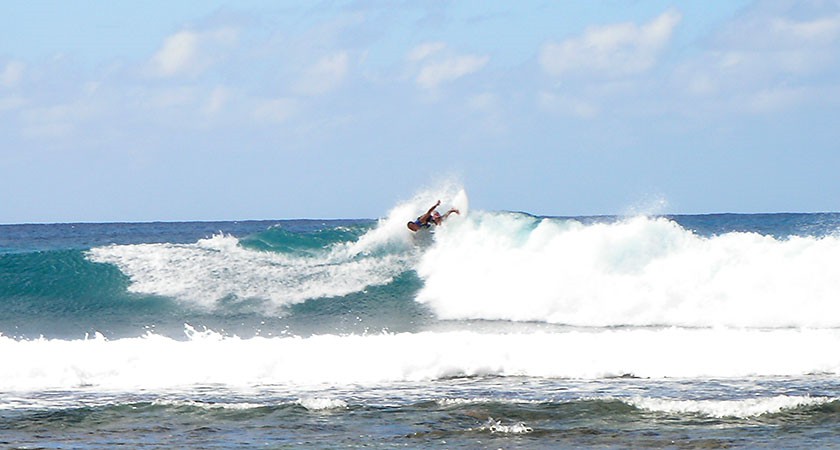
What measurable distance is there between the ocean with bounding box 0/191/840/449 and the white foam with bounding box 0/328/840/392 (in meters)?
0.04

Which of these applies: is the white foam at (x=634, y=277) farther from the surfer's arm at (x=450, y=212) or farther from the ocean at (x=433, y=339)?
the surfer's arm at (x=450, y=212)

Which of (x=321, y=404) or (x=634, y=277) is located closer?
(x=321, y=404)

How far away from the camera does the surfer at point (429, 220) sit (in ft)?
78.3

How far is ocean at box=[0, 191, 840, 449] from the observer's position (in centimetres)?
1022

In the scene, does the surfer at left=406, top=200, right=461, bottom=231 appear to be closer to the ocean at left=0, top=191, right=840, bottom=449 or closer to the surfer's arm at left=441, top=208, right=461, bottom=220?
the surfer's arm at left=441, top=208, right=461, bottom=220

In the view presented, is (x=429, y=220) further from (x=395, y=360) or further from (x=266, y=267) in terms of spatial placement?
(x=395, y=360)

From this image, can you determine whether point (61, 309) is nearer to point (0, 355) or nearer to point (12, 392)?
point (0, 355)

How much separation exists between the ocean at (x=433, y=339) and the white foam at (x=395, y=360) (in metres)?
0.04

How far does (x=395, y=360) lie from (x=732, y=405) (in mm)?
4566

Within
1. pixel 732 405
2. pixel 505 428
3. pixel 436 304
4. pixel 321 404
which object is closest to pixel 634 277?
pixel 436 304

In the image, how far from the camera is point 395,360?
13.9 meters

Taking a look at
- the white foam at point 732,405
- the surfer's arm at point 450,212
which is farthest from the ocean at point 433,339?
the surfer's arm at point 450,212

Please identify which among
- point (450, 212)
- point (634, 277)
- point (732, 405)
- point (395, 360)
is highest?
point (450, 212)

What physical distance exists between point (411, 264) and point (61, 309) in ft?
22.6
